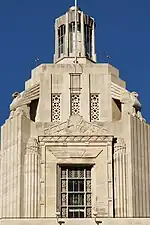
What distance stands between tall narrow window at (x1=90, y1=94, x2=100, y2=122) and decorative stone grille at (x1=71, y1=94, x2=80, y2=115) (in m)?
Answer: 0.81

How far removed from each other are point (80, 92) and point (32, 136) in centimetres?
441

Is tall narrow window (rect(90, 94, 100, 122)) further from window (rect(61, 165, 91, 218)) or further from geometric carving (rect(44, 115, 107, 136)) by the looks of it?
window (rect(61, 165, 91, 218))

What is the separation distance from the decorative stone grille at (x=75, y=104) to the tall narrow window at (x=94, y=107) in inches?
31.8

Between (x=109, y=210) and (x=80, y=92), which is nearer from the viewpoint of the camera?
(x=109, y=210)

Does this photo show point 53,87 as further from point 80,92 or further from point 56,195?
point 56,195

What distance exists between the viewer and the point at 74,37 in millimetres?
75375

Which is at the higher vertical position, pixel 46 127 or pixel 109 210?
pixel 46 127

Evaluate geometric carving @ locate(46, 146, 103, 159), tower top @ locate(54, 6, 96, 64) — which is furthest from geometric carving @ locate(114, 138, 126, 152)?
tower top @ locate(54, 6, 96, 64)

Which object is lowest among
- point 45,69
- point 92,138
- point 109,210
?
point 109,210

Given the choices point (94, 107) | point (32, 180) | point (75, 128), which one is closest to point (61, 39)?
point (94, 107)

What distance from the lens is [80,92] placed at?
71500 millimetres

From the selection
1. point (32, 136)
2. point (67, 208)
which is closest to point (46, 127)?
point (32, 136)

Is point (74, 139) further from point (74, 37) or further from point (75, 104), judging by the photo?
point (74, 37)

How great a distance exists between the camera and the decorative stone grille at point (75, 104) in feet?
233
